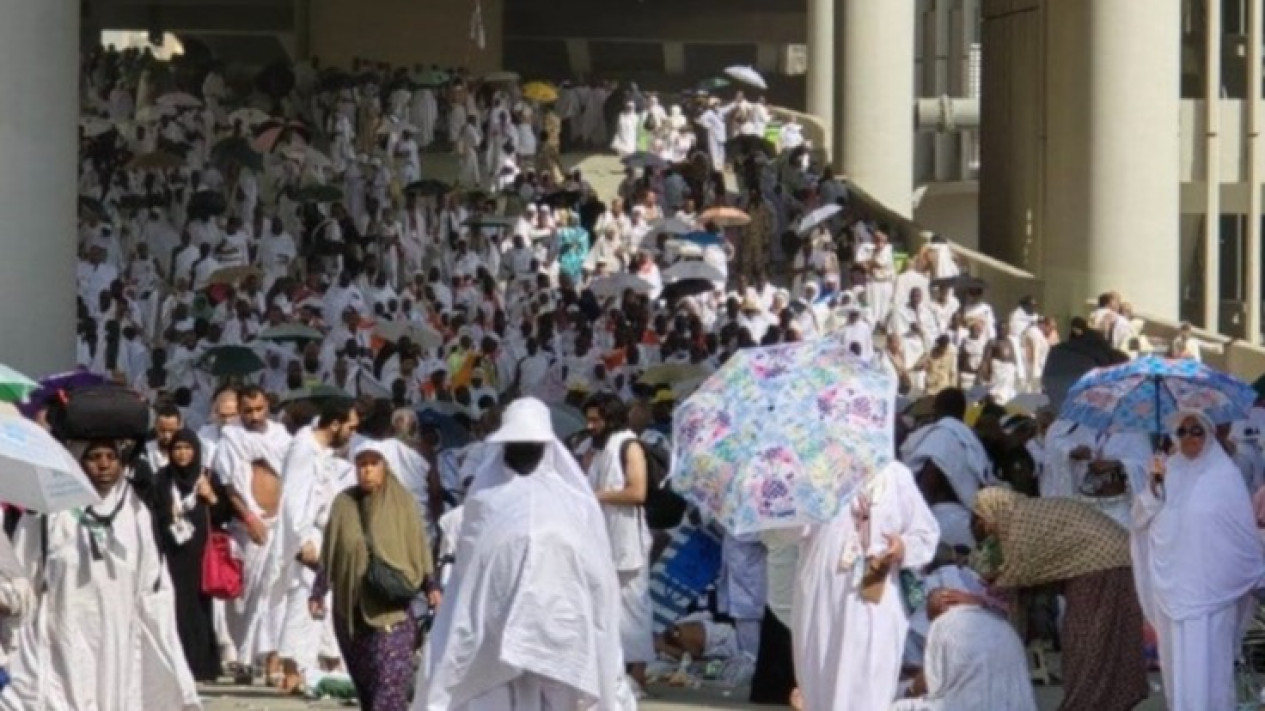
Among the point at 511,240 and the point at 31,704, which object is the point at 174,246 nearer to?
the point at 511,240

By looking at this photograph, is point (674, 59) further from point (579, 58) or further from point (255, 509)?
point (255, 509)

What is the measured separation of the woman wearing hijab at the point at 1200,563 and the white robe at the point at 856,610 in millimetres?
1695

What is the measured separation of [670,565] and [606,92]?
33.9 metres

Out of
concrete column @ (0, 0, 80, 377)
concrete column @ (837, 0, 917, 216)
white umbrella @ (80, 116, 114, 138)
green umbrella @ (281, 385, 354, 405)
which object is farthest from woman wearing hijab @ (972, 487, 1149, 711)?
concrete column @ (837, 0, 917, 216)

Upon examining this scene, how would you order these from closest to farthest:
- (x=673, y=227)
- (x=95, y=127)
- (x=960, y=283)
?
(x=960, y=283) < (x=673, y=227) < (x=95, y=127)

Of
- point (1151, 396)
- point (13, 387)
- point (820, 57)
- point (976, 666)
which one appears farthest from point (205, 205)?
point (13, 387)

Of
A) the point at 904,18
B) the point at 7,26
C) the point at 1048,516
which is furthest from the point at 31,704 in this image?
the point at 904,18

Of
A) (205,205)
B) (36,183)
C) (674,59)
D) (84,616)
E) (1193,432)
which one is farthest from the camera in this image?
(674,59)

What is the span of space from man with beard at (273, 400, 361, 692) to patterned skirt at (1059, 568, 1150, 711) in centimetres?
377

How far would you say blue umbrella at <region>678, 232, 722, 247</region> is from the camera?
4047cm

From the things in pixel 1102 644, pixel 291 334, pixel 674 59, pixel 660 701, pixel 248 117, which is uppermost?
pixel 674 59

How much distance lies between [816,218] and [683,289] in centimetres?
409

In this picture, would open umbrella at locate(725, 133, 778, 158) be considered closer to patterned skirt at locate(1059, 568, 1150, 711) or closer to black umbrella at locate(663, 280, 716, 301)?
black umbrella at locate(663, 280, 716, 301)

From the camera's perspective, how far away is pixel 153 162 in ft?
139
